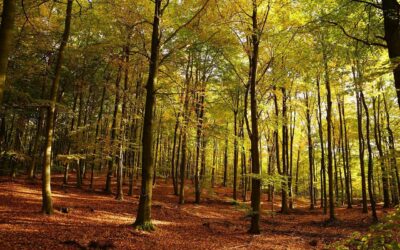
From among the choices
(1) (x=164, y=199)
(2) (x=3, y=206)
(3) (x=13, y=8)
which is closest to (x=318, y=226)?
(1) (x=164, y=199)

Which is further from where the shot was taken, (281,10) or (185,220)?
(185,220)

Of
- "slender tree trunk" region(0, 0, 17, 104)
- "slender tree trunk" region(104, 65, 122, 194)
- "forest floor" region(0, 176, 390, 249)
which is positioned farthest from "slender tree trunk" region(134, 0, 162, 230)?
"slender tree trunk" region(0, 0, 17, 104)

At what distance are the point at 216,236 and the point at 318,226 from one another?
7.82 m

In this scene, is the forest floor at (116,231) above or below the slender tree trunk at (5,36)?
below

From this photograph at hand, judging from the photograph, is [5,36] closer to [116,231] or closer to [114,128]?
[116,231]

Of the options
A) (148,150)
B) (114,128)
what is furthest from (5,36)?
(114,128)

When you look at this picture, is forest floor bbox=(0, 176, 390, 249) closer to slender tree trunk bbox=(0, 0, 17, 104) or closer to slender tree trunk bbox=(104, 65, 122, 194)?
slender tree trunk bbox=(104, 65, 122, 194)

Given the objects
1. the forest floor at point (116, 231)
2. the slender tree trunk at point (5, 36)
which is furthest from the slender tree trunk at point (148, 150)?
the slender tree trunk at point (5, 36)

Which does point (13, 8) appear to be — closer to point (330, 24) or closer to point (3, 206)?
point (330, 24)

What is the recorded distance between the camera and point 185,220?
14.8 meters

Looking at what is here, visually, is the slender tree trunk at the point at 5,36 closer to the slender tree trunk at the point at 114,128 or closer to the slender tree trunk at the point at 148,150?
the slender tree trunk at the point at 148,150

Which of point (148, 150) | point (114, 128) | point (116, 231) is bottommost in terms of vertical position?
point (116, 231)

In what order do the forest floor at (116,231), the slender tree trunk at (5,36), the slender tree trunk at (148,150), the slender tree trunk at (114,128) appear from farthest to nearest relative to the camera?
the slender tree trunk at (114,128), the slender tree trunk at (148,150), the forest floor at (116,231), the slender tree trunk at (5,36)

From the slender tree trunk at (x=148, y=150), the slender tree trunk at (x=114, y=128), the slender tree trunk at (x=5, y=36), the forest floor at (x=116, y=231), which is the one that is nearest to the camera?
the slender tree trunk at (x=5, y=36)
